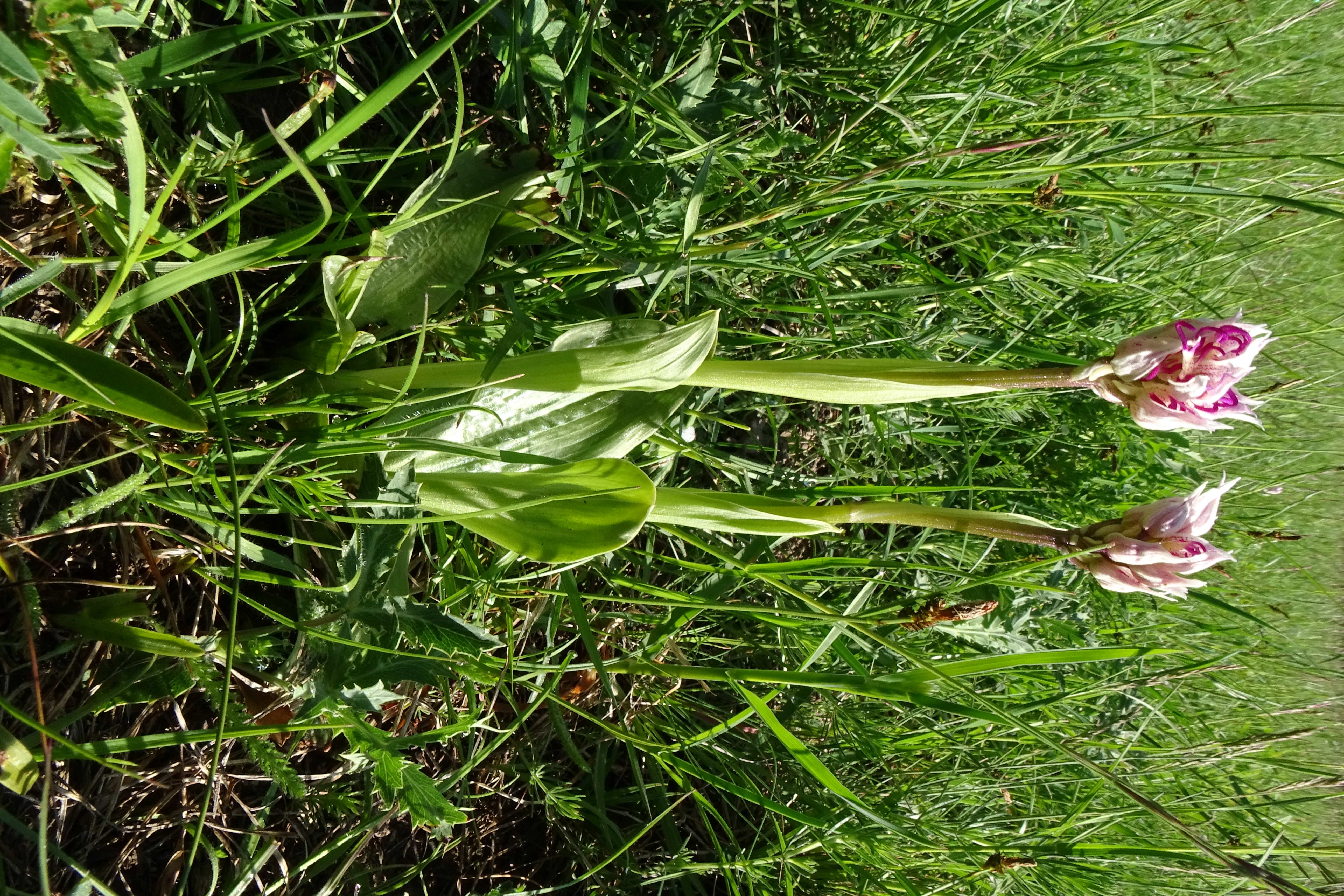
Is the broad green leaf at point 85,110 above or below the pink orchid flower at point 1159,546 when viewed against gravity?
above

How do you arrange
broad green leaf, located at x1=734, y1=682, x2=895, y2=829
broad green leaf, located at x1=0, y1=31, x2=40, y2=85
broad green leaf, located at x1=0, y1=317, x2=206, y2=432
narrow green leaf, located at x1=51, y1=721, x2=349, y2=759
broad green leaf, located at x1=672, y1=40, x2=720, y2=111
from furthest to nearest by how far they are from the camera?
1. broad green leaf, located at x1=672, y1=40, x2=720, y2=111
2. broad green leaf, located at x1=734, y1=682, x2=895, y2=829
3. narrow green leaf, located at x1=51, y1=721, x2=349, y2=759
4. broad green leaf, located at x1=0, y1=317, x2=206, y2=432
5. broad green leaf, located at x1=0, y1=31, x2=40, y2=85

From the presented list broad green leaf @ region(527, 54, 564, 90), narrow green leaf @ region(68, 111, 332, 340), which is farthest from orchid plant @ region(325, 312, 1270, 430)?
broad green leaf @ region(527, 54, 564, 90)

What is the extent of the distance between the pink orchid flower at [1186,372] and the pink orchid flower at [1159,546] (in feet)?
0.33

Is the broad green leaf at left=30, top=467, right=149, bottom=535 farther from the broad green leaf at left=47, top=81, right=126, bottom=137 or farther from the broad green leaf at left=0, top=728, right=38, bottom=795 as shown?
the broad green leaf at left=47, top=81, right=126, bottom=137

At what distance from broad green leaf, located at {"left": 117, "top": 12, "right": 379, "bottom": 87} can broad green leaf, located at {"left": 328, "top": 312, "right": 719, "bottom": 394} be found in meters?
0.41

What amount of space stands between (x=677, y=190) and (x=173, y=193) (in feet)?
2.60

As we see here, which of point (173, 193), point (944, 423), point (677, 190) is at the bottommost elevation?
point (944, 423)

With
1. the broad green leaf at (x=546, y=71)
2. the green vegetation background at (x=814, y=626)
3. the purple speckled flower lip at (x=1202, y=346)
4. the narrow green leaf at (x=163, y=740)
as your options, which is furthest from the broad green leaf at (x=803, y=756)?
the broad green leaf at (x=546, y=71)

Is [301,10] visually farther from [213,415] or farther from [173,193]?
[213,415]

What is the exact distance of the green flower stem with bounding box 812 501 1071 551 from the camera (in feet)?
3.92

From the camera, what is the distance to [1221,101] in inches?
92.8

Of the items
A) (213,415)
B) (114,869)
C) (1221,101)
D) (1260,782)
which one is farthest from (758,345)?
(1260,782)

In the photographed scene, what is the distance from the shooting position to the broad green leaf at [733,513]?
1.25 m

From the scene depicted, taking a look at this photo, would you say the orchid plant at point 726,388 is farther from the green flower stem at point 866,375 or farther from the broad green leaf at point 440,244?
the broad green leaf at point 440,244
